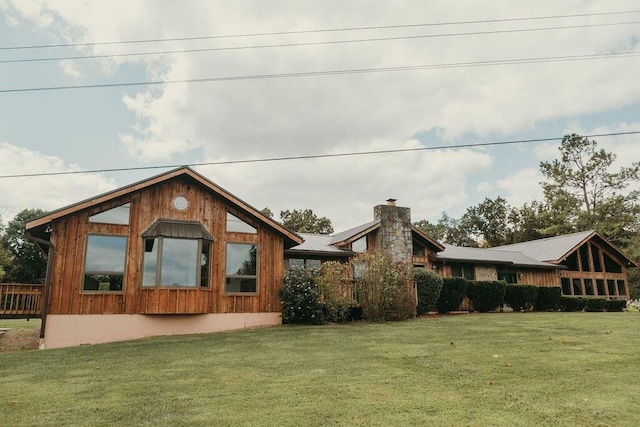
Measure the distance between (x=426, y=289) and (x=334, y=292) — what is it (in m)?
4.26

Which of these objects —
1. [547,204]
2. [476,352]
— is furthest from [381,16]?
[547,204]

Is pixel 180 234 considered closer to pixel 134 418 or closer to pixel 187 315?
pixel 187 315

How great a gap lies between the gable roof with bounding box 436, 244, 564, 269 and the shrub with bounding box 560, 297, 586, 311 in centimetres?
316

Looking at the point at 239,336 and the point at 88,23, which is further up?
the point at 88,23

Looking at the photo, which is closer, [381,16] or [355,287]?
[381,16]

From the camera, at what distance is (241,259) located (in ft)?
48.9

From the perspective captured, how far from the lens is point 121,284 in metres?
13.2

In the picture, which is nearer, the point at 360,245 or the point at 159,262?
the point at 159,262

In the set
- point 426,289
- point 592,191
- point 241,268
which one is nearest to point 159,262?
point 241,268

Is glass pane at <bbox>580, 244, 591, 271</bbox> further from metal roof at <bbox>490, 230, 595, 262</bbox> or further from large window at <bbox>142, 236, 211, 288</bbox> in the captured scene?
large window at <bbox>142, 236, 211, 288</bbox>

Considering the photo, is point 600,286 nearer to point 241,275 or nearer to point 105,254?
point 241,275

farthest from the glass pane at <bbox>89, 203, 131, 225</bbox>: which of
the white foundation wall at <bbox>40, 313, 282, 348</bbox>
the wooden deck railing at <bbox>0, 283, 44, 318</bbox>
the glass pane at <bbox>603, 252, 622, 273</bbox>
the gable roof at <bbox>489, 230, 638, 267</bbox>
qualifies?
the glass pane at <bbox>603, 252, 622, 273</bbox>

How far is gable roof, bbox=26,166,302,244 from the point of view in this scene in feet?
41.0

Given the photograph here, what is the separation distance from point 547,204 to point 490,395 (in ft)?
151
